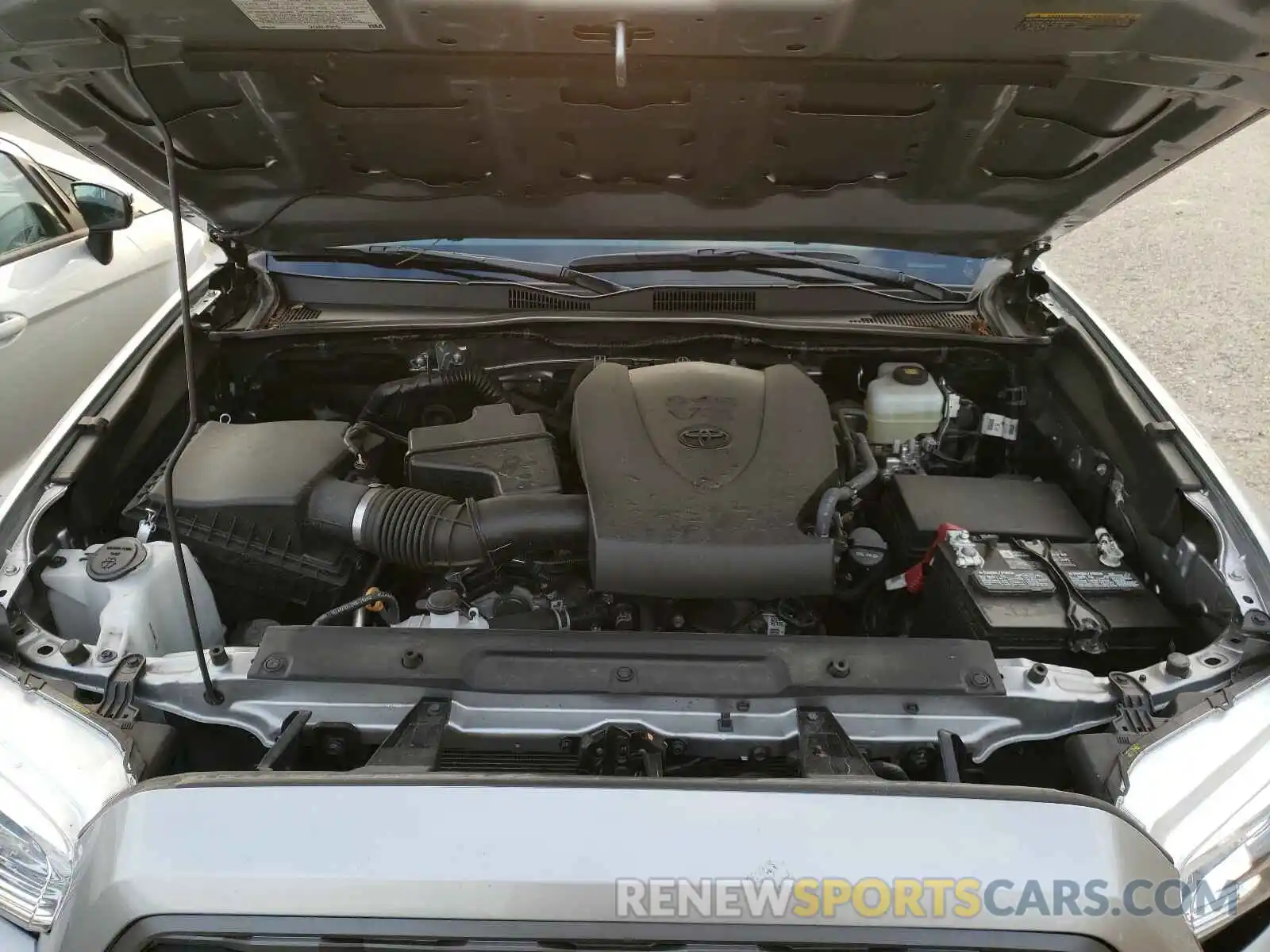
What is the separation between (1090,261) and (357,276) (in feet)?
17.2

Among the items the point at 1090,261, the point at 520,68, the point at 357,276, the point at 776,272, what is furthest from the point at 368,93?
the point at 1090,261

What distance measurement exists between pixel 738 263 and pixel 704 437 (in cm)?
83

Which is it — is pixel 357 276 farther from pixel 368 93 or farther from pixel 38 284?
pixel 38 284

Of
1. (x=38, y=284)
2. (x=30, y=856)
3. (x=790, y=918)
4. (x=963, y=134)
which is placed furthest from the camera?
(x=38, y=284)

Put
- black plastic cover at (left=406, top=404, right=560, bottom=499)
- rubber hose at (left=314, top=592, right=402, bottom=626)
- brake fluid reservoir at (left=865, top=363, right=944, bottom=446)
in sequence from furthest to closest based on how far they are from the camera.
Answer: brake fluid reservoir at (left=865, top=363, right=944, bottom=446), black plastic cover at (left=406, top=404, right=560, bottom=499), rubber hose at (left=314, top=592, right=402, bottom=626)

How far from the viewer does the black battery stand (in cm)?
163

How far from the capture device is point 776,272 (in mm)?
2420

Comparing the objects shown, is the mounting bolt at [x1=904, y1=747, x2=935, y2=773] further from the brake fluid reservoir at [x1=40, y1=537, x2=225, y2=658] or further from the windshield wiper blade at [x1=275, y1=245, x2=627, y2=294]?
the windshield wiper blade at [x1=275, y1=245, x2=627, y2=294]

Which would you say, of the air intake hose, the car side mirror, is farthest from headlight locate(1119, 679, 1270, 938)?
the car side mirror

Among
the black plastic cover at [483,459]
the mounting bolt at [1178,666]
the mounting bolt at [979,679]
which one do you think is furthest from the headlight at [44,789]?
the mounting bolt at [1178,666]

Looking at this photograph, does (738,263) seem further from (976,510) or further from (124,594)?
(124,594)

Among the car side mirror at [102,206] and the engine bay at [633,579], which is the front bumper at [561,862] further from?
the car side mirror at [102,206]

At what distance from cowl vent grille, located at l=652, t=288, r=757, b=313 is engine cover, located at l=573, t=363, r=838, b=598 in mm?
466

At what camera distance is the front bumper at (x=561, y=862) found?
99 cm
